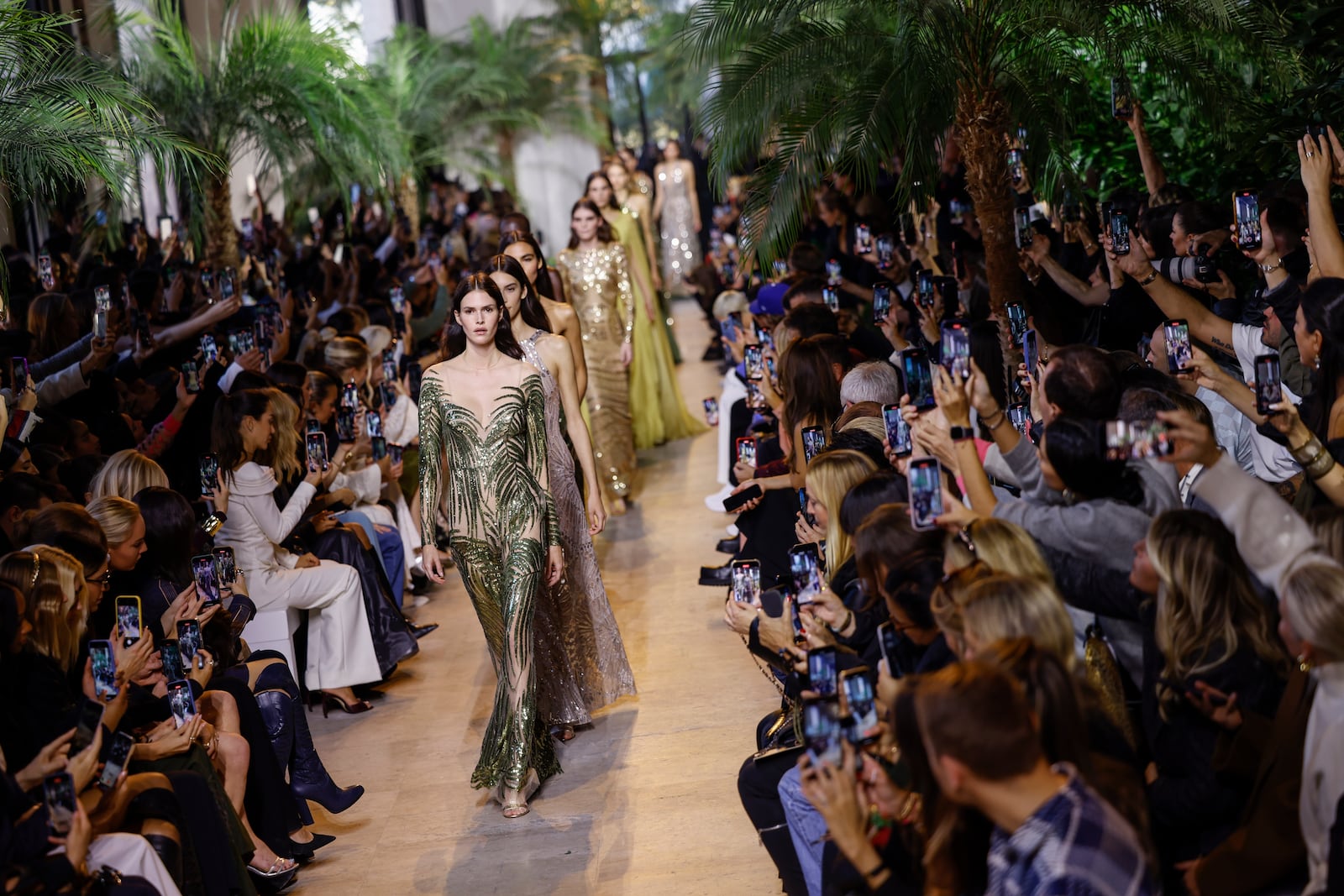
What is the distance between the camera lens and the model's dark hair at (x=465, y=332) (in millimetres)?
5281

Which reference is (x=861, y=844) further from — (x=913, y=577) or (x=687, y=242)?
(x=687, y=242)

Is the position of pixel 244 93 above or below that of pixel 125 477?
above

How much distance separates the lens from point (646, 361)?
10.8 metres

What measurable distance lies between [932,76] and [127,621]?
4158mm

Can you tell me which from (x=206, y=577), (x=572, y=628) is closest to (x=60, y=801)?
(x=206, y=577)

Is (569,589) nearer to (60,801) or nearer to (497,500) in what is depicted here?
(497,500)

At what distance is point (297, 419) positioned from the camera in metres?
6.40

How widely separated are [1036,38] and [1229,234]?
1544 mm

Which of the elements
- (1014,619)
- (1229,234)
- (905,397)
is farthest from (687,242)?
(1014,619)

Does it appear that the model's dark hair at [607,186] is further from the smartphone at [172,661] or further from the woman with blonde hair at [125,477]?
the smartphone at [172,661]

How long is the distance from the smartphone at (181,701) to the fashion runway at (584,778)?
2.98 feet

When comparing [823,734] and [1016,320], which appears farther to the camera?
[1016,320]

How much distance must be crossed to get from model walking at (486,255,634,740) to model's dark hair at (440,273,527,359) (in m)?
0.25

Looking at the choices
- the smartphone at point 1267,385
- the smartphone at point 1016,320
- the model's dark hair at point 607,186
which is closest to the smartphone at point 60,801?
the smartphone at point 1267,385
